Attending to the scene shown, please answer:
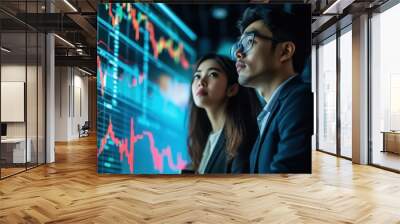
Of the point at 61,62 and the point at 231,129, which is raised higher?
the point at 61,62

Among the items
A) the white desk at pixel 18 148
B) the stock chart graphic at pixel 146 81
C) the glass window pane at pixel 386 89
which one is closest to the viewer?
the stock chart graphic at pixel 146 81

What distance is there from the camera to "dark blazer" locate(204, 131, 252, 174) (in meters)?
5.94

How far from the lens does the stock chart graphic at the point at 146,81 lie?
604 cm

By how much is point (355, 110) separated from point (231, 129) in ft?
11.7

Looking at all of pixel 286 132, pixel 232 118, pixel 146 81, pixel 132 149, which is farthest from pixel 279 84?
pixel 132 149

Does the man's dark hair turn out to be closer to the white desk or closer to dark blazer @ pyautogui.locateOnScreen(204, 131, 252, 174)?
dark blazer @ pyautogui.locateOnScreen(204, 131, 252, 174)

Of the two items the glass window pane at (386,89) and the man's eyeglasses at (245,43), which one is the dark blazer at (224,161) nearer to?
the man's eyeglasses at (245,43)

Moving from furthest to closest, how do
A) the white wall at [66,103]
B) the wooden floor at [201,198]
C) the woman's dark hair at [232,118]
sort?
the white wall at [66,103]
the woman's dark hair at [232,118]
the wooden floor at [201,198]

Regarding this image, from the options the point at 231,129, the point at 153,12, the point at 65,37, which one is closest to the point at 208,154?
the point at 231,129

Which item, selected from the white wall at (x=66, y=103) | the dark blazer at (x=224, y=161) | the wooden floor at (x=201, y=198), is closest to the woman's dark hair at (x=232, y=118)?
the dark blazer at (x=224, y=161)

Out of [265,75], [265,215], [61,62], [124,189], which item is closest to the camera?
[265,215]

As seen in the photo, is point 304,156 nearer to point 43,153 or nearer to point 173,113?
point 173,113

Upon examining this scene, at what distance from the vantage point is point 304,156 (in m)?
5.92

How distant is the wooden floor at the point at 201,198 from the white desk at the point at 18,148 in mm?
407
